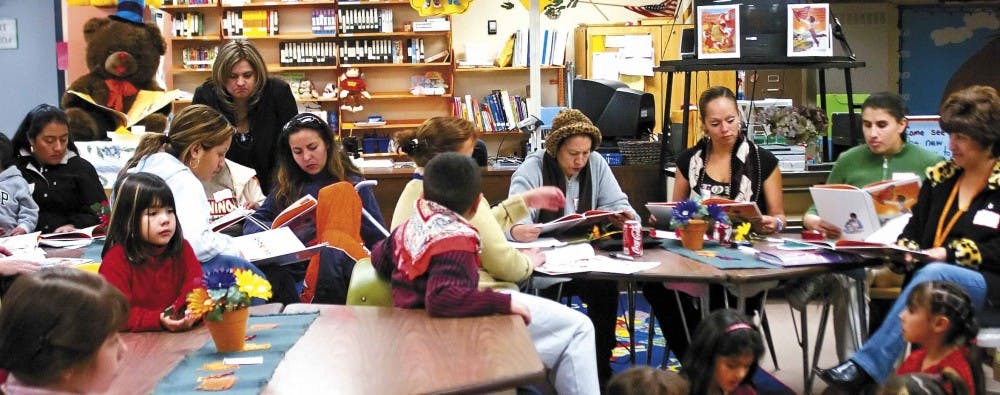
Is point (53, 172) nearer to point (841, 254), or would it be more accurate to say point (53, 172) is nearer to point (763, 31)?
point (841, 254)

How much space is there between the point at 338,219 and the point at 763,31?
2852 mm

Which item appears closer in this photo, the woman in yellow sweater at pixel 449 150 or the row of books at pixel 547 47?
the woman in yellow sweater at pixel 449 150

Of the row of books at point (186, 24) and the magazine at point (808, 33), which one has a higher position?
the row of books at point (186, 24)

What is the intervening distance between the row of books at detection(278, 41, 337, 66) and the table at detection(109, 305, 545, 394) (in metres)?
7.00

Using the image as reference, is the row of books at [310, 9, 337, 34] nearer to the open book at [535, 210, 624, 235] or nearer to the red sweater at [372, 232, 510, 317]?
the open book at [535, 210, 624, 235]

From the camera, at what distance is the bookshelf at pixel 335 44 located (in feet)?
29.5

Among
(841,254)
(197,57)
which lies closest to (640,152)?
(841,254)

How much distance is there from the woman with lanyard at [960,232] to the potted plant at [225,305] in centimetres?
191

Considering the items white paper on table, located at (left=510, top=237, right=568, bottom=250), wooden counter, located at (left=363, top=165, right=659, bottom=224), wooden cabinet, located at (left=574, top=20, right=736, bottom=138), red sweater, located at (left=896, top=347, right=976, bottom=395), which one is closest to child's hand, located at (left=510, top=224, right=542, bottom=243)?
white paper on table, located at (left=510, top=237, right=568, bottom=250)

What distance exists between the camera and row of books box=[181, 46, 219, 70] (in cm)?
916

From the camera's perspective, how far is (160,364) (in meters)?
1.91

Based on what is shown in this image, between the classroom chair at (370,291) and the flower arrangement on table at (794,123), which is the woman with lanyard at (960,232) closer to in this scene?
the classroom chair at (370,291)

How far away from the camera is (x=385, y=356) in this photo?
6.36 feet

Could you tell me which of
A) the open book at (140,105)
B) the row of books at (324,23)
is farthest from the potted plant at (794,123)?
the row of books at (324,23)
